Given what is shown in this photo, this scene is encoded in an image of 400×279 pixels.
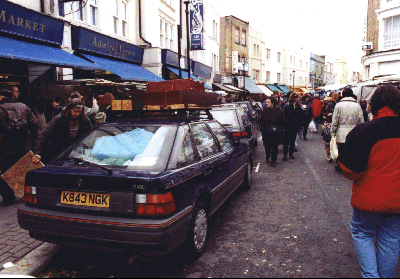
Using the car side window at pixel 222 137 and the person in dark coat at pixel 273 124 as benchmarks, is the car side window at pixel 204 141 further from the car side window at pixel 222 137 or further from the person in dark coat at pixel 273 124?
the person in dark coat at pixel 273 124

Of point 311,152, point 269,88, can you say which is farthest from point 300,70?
point 311,152

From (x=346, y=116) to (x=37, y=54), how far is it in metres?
7.99

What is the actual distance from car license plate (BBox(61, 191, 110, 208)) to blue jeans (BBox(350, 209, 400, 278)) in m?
2.26

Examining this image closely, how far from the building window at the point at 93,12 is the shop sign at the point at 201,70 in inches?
451

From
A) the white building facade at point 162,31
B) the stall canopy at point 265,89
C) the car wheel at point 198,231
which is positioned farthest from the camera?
the stall canopy at point 265,89

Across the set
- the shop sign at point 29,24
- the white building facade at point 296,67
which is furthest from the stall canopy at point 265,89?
the shop sign at point 29,24

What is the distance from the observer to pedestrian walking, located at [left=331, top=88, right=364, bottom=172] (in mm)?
7301

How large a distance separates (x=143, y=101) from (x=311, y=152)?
25.9ft

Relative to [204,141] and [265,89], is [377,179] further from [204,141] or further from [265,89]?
[265,89]

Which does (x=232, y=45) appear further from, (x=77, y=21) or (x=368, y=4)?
(x=77, y=21)

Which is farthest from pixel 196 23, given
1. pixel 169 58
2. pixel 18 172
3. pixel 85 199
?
pixel 85 199

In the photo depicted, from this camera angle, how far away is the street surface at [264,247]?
3461mm

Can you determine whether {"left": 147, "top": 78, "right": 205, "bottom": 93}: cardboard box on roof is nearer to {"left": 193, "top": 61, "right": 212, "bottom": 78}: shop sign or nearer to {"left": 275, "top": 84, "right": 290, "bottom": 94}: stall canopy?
{"left": 193, "top": 61, "right": 212, "bottom": 78}: shop sign

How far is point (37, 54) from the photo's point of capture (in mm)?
8984
